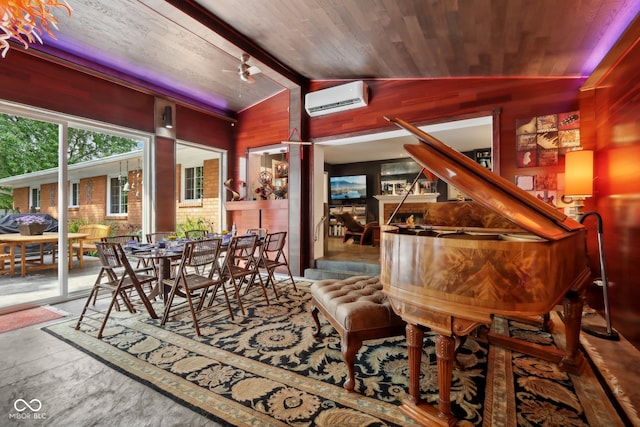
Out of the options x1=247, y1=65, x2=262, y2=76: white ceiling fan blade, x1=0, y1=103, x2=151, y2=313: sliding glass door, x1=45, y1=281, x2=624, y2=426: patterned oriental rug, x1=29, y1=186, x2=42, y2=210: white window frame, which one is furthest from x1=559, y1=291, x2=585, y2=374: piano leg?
x1=29, y1=186, x2=42, y2=210: white window frame

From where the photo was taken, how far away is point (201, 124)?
559 centimetres

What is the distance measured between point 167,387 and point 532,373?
244 centimetres

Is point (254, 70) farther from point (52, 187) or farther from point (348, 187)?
point (348, 187)

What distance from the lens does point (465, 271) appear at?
1.27 metres

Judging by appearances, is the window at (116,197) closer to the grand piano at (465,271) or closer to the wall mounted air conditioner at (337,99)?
the wall mounted air conditioner at (337,99)

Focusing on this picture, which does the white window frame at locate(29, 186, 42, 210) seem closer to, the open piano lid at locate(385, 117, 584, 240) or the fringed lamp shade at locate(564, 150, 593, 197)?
the open piano lid at locate(385, 117, 584, 240)

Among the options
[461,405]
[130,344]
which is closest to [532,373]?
[461,405]

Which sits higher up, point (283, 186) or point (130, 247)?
point (283, 186)

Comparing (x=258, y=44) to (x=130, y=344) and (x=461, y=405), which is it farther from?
(x=461, y=405)

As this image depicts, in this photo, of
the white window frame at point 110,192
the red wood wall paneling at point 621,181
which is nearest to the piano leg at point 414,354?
the red wood wall paneling at point 621,181

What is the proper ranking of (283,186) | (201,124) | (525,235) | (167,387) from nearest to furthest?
(167,387) → (525,235) → (201,124) → (283,186)

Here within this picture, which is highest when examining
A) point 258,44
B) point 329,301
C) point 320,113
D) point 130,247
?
point 258,44

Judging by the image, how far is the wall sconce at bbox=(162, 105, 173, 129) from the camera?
4.86 metres

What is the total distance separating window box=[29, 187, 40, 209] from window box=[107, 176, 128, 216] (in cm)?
174
